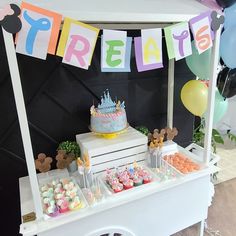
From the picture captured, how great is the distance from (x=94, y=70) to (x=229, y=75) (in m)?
0.79

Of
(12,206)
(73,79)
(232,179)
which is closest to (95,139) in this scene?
(73,79)

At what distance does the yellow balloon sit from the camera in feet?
4.54

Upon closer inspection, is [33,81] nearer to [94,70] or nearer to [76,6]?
[94,70]

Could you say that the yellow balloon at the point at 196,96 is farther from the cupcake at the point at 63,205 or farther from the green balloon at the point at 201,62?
the cupcake at the point at 63,205

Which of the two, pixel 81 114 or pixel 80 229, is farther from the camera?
pixel 81 114

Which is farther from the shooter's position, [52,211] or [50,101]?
[50,101]

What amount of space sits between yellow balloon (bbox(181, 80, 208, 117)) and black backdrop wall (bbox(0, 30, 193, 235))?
9.5 inches

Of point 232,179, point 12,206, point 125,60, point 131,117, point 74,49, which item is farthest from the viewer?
point 232,179

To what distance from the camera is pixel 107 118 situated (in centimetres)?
127

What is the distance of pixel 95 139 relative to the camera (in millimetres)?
1307

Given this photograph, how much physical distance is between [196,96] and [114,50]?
69cm

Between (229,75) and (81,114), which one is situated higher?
(229,75)

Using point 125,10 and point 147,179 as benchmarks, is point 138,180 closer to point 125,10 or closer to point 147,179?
point 147,179

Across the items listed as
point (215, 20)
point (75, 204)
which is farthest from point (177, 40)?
point (75, 204)
